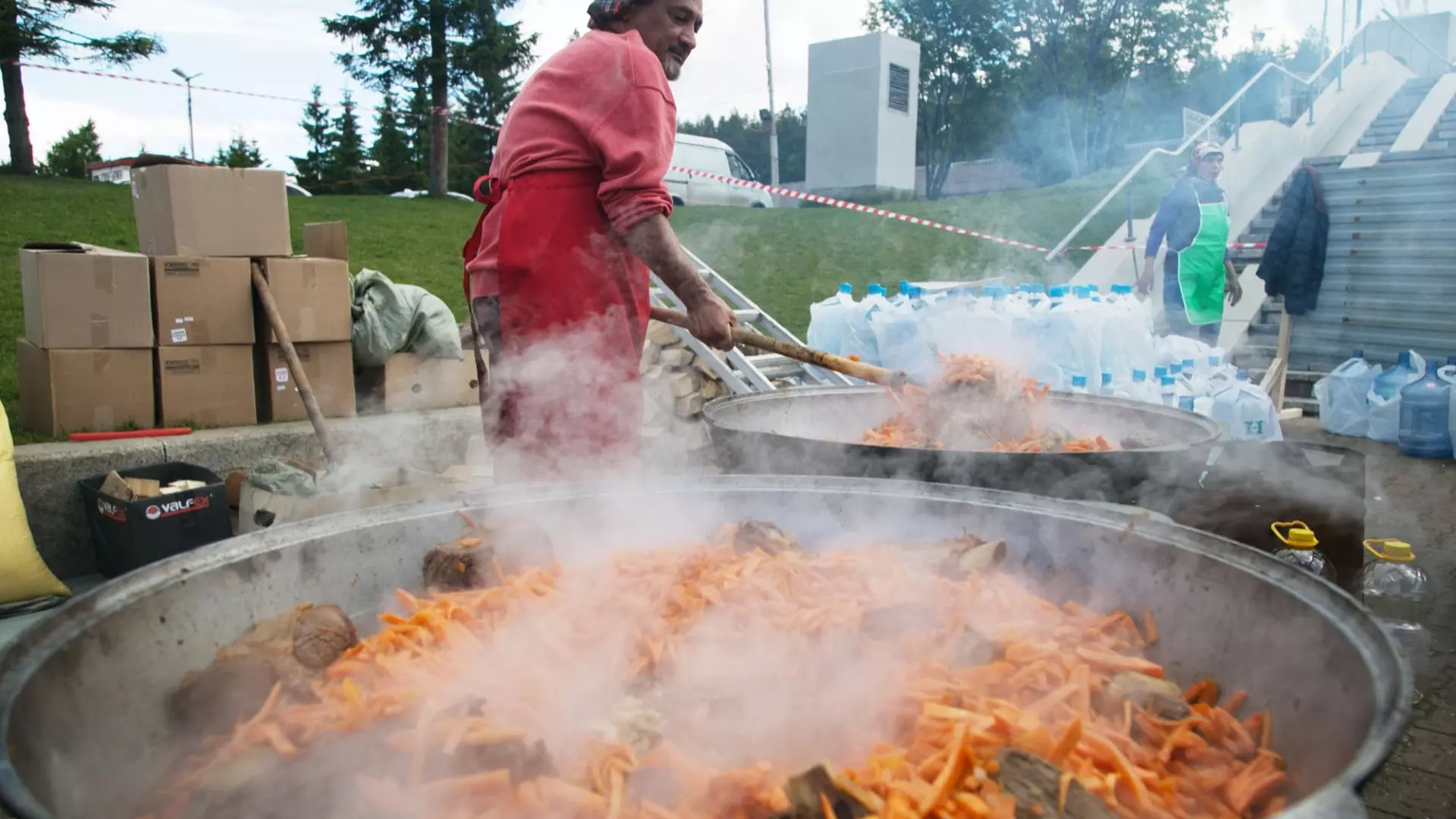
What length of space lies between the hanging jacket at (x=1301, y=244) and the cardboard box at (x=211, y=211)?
30.3 feet

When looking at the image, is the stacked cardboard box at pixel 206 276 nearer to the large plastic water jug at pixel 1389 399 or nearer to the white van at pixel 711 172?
the large plastic water jug at pixel 1389 399

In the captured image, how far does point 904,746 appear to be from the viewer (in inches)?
58.3

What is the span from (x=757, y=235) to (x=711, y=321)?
1420 cm

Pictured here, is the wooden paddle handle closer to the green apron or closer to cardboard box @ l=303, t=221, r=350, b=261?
cardboard box @ l=303, t=221, r=350, b=261

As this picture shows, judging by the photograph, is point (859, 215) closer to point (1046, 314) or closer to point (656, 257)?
point (1046, 314)

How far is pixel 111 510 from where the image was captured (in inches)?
166

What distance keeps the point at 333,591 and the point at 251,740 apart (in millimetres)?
556

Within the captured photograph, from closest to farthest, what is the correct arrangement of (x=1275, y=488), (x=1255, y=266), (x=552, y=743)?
(x=552, y=743)
(x=1275, y=488)
(x=1255, y=266)

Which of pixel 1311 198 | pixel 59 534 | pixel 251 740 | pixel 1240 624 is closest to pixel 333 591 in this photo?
pixel 251 740

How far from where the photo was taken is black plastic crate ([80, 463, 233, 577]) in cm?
409

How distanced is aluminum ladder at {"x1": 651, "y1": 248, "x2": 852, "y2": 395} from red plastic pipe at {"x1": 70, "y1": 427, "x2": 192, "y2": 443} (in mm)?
3112

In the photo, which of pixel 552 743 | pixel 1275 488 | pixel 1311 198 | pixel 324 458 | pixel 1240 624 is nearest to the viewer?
pixel 552 743

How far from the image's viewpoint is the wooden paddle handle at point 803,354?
10.8 ft

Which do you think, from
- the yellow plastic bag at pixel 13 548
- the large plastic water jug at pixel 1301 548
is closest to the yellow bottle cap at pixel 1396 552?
the large plastic water jug at pixel 1301 548
